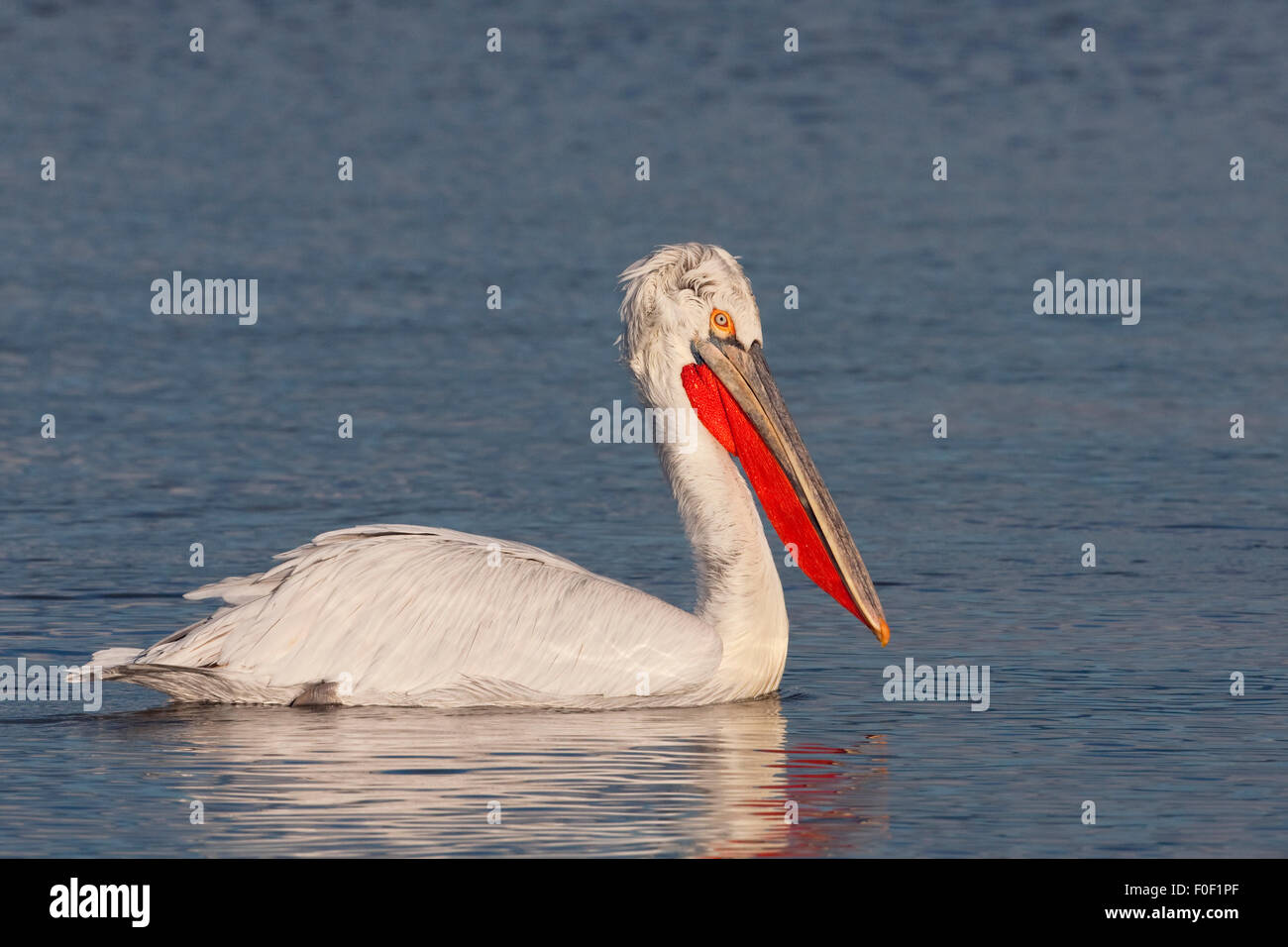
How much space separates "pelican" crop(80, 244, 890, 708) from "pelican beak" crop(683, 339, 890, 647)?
22 millimetres

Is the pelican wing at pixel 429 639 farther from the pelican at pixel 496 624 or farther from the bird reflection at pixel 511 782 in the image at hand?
the bird reflection at pixel 511 782

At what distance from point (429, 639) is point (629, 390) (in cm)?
569

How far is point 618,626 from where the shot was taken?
8.40 metres

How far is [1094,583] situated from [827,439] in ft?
9.21

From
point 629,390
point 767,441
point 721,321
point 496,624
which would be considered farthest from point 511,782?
point 629,390

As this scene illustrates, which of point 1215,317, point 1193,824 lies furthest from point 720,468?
point 1215,317

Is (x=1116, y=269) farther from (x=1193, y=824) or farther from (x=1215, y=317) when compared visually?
(x=1193, y=824)

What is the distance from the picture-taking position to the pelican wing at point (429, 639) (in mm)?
8336

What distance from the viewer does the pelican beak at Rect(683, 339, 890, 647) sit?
29.1 ft

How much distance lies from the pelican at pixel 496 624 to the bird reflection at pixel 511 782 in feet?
0.33

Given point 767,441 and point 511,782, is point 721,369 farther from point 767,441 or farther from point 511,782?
point 511,782

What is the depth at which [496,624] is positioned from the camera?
27.5 feet

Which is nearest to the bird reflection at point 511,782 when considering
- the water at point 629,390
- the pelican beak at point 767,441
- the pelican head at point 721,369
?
the water at point 629,390

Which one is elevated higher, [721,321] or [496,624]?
[721,321]
